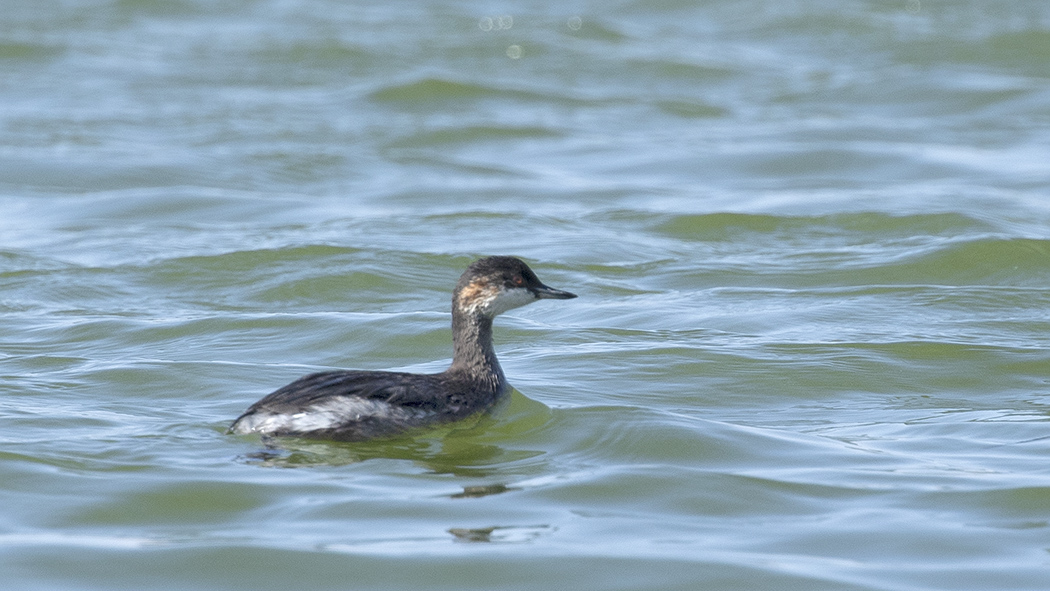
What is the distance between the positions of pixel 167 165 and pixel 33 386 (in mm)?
7562

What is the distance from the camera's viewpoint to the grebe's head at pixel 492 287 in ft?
27.9

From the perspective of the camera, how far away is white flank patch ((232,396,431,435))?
7375 millimetres

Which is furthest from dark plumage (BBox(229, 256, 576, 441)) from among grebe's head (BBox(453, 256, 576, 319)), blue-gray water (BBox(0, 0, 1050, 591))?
blue-gray water (BBox(0, 0, 1050, 591))

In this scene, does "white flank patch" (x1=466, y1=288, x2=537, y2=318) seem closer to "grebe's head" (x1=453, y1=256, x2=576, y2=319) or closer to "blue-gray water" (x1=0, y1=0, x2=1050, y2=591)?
"grebe's head" (x1=453, y1=256, x2=576, y2=319)

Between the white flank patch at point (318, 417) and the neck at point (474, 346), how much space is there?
3.09 feet

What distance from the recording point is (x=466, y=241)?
1326 centimetres

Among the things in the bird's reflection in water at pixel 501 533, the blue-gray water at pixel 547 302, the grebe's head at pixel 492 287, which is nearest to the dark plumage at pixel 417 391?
the grebe's head at pixel 492 287

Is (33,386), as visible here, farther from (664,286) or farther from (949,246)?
(949,246)

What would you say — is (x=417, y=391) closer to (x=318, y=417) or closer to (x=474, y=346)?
(x=318, y=417)

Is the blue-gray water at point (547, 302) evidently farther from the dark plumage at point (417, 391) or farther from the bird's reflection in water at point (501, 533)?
the dark plumage at point (417, 391)

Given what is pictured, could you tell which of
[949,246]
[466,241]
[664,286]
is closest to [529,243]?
[466,241]

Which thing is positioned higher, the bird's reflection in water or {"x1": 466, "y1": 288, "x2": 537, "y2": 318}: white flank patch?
{"x1": 466, "y1": 288, "x2": 537, "y2": 318}: white flank patch

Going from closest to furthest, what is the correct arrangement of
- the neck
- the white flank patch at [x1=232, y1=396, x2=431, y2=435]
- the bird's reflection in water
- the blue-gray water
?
the bird's reflection in water < the blue-gray water < the white flank patch at [x1=232, y1=396, x2=431, y2=435] < the neck

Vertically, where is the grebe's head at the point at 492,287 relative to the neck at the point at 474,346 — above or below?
above
